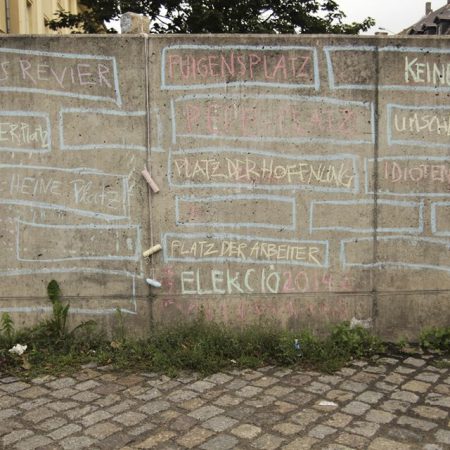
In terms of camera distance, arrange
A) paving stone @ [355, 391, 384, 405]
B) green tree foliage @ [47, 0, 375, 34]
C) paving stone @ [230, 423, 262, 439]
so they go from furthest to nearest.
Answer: green tree foliage @ [47, 0, 375, 34] < paving stone @ [355, 391, 384, 405] < paving stone @ [230, 423, 262, 439]

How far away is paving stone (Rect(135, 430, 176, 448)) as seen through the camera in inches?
121

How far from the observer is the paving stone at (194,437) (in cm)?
309

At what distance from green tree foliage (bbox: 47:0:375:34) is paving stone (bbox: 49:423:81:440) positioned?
1371 cm

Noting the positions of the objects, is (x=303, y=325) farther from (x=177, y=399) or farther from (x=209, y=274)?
(x=177, y=399)

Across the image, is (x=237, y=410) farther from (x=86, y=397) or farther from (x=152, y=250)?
(x=152, y=250)

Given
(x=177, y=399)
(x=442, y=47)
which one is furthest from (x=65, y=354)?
(x=442, y=47)

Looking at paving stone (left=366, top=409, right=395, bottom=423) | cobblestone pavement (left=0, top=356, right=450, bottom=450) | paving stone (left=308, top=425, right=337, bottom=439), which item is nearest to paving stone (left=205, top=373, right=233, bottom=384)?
cobblestone pavement (left=0, top=356, right=450, bottom=450)

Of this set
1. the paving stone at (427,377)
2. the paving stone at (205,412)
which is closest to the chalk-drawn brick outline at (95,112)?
the paving stone at (205,412)

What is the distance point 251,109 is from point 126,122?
1.02 meters

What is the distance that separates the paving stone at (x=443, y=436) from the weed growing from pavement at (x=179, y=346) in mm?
1038

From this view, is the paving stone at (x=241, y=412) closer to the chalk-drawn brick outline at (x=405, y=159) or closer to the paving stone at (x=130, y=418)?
the paving stone at (x=130, y=418)

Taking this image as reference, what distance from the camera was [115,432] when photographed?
3230mm

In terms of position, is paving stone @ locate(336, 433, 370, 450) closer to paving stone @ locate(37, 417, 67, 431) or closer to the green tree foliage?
paving stone @ locate(37, 417, 67, 431)

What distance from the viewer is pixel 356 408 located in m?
3.52
